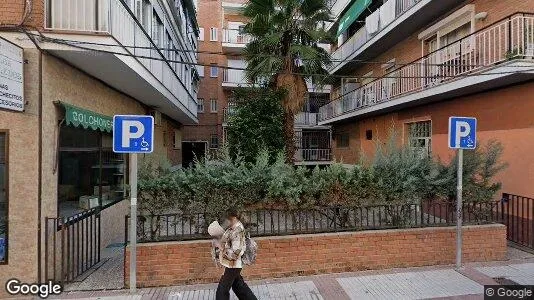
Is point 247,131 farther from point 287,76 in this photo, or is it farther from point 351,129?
point 351,129

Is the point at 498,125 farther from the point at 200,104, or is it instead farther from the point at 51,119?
the point at 200,104

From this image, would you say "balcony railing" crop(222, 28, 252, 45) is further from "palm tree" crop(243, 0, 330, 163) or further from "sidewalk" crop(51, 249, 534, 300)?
"sidewalk" crop(51, 249, 534, 300)

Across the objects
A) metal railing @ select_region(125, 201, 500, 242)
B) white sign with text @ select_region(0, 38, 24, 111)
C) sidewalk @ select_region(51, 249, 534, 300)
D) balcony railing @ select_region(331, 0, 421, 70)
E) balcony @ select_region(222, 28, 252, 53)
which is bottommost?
sidewalk @ select_region(51, 249, 534, 300)

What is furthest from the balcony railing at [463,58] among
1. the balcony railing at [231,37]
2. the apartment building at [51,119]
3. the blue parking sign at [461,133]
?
the balcony railing at [231,37]

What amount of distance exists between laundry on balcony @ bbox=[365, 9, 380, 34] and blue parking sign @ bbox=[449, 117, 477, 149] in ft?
29.9

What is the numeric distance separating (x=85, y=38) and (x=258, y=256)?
4.35 m

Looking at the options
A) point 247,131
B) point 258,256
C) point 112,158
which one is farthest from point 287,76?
point 258,256

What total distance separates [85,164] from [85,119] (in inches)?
51.3

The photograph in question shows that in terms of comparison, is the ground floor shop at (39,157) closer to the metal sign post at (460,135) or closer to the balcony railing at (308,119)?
the metal sign post at (460,135)

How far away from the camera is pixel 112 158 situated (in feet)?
29.0

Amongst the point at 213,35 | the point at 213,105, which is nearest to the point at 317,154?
the point at 213,105

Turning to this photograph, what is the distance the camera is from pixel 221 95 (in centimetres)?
2608

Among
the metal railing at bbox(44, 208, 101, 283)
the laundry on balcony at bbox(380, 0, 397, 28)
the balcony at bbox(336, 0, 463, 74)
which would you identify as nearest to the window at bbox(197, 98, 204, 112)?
the balcony at bbox(336, 0, 463, 74)

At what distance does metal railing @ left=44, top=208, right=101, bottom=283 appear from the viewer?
5320mm
